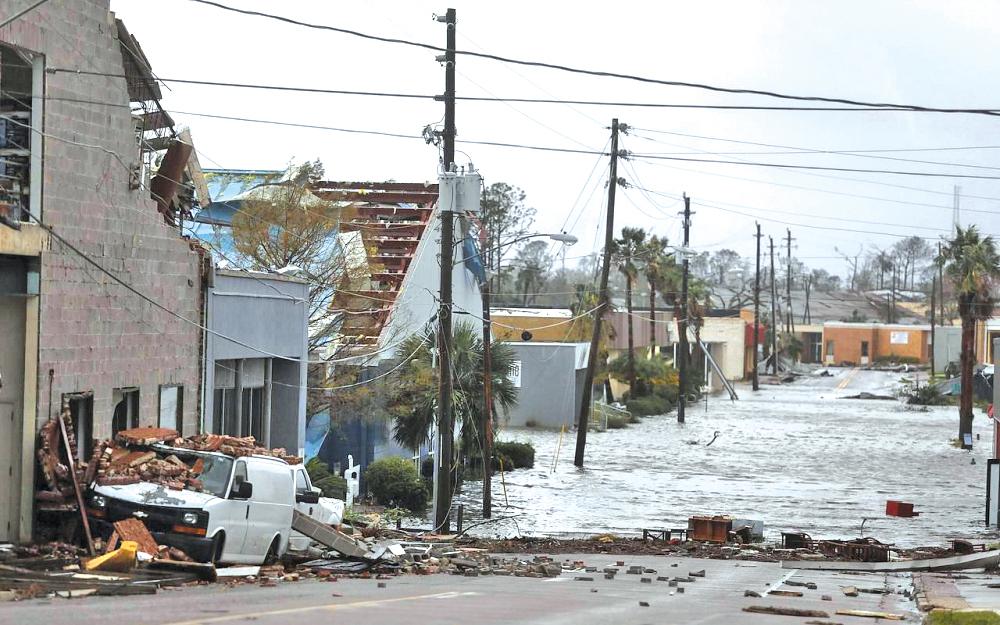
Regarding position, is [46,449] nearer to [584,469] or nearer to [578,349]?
[584,469]

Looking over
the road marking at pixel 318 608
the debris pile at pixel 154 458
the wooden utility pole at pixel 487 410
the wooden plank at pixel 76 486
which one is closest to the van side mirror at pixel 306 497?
the debris pile at pixel 154 458

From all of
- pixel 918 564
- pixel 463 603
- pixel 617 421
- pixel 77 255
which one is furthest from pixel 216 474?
pixel 617 421

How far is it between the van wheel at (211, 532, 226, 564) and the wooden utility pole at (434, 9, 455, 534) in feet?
36.1

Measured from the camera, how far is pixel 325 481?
3472 cm

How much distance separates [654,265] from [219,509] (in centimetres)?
7524

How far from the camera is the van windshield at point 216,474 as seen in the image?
17836 mm

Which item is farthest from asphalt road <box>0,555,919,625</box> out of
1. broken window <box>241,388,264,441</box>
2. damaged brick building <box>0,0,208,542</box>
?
broken window <box>241,388,264,441</box>

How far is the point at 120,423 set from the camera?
839 inches

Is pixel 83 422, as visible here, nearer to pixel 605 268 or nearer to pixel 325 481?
pixel 325 481

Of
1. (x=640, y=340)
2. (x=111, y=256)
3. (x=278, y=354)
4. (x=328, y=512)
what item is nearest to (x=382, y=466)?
(x=278, y=354)

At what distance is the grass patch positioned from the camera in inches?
492

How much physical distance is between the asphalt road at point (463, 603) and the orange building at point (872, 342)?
14008cm

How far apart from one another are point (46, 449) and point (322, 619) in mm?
8118

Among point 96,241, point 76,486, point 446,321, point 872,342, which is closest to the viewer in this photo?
point 76,486
